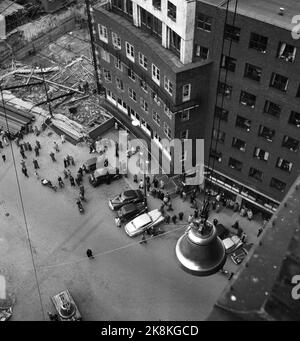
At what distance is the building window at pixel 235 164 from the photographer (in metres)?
41.8

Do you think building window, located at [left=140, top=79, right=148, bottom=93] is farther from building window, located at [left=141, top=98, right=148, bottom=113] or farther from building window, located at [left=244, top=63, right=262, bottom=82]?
building window, located at [left=244, top=63, right=262, bottom=82]

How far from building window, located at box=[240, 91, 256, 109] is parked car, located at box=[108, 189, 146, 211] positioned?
593 inches

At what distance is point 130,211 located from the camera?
44281 millimetres

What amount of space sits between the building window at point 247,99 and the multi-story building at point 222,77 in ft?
0.27

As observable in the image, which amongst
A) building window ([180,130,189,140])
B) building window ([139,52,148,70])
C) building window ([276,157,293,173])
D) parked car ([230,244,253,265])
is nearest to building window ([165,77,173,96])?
building window ([139,52,148,70])

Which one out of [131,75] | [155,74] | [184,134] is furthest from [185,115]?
[131,75]

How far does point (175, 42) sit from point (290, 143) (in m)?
13.0

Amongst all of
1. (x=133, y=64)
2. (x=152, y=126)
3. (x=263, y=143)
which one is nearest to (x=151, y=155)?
(x=152, y=126)

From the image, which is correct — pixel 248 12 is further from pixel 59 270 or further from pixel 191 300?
pixel 59 270

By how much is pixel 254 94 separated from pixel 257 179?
921 centimetres

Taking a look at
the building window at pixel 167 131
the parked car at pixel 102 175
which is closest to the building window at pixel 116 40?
the building window at pixel 167 131

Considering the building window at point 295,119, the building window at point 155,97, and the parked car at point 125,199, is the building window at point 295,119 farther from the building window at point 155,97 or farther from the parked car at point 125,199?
the parked car at point 125,199

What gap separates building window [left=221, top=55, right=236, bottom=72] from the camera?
115ft

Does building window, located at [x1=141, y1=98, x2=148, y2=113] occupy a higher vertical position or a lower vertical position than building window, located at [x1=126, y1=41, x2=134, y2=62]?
lower
